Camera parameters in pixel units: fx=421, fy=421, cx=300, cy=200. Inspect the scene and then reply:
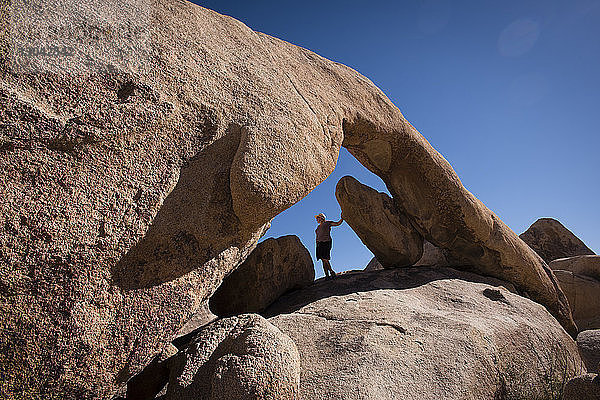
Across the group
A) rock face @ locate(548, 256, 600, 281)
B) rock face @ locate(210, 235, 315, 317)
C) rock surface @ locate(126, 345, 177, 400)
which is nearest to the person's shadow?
rock surface @ locate(126, 345, 177, 400)

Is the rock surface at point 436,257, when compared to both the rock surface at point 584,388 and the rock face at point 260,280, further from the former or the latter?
the rock surface at point 584,388

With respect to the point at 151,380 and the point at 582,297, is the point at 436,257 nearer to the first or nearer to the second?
the point at 582,297

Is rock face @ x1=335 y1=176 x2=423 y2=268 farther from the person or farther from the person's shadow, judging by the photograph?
the person's shadow

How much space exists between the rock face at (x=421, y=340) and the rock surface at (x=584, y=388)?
379mm

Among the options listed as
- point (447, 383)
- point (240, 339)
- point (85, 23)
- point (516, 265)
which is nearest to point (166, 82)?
point (85, 23)

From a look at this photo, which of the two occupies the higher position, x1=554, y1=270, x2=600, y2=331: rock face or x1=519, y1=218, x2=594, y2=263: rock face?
x1=519, y1=218, x2=594, y2=263: rock face

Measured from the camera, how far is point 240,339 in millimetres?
2328

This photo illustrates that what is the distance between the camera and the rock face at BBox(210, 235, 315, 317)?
13.1 ft

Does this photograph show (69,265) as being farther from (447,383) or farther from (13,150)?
(447,383)

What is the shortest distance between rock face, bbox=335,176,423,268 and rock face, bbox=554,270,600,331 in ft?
11.7

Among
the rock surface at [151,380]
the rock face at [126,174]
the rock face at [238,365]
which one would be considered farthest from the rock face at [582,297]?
the rock surface at [151,380]

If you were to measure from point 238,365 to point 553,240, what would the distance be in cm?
935

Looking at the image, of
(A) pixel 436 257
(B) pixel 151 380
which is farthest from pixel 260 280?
(A) pixel 436 257

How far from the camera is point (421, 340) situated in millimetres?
3100
